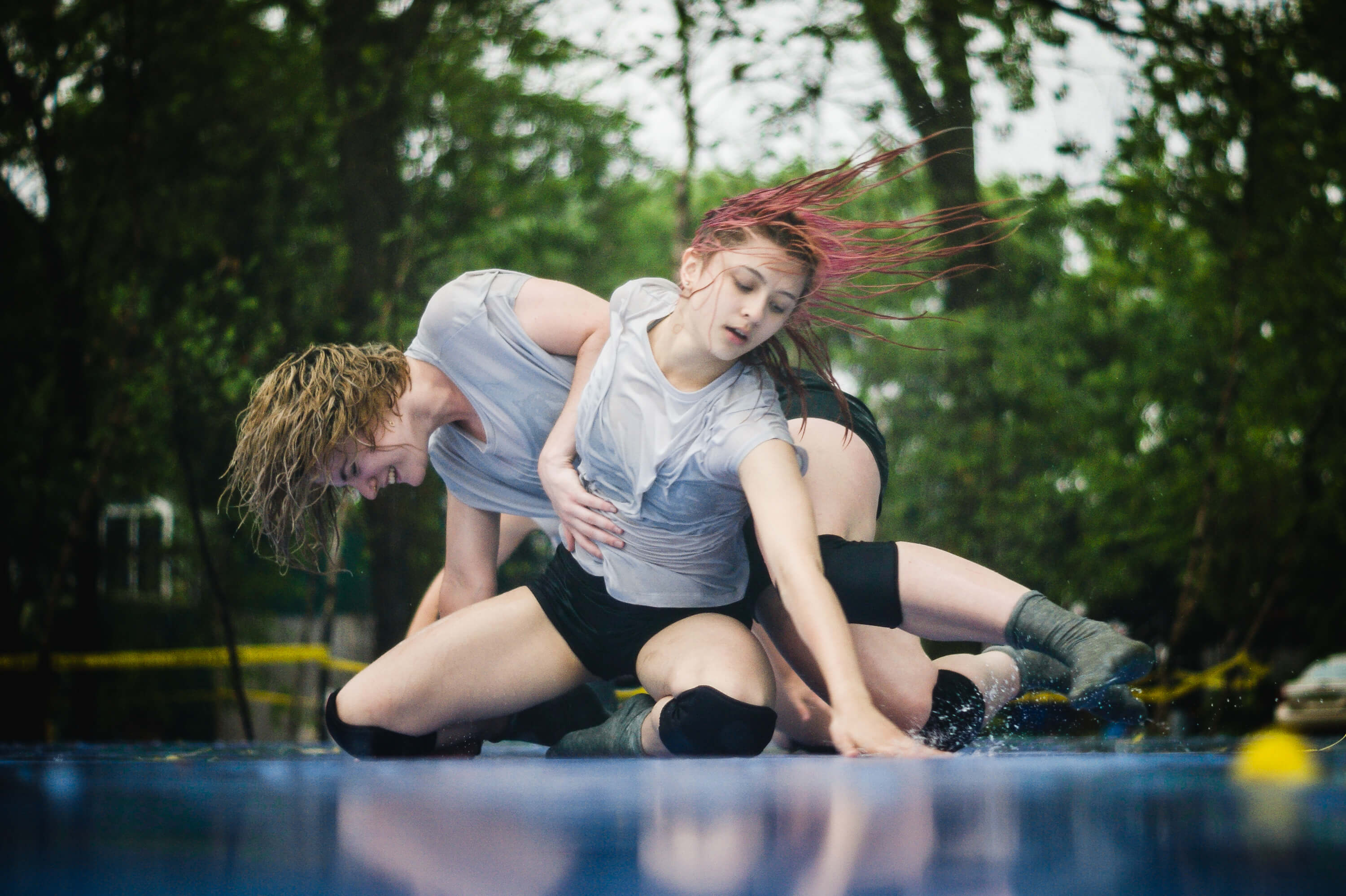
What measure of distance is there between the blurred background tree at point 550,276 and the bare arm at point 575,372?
0.32 m

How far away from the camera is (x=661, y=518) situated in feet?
3.77

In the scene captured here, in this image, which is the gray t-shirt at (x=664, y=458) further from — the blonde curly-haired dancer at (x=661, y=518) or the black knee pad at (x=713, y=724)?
the black knee pad at (x=713, y=724)

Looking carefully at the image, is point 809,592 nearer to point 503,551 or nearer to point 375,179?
point 503,551

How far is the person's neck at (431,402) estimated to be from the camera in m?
1.30

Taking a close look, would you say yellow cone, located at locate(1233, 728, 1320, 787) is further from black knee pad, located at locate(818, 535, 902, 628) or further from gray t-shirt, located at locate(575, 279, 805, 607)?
gray t-shirt, located at locate(575, 279, 805, 607)

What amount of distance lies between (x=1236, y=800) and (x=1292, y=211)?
2.98 metres

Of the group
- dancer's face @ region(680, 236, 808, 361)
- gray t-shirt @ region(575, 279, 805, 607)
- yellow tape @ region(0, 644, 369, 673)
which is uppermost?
dancer's face @ region(680, 236, 808, 361)

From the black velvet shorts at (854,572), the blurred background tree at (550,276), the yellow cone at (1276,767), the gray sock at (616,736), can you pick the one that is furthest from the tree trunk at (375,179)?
the yellow cone at (1276,767)

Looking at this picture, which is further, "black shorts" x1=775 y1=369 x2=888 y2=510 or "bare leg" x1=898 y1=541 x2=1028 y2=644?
"black shorts" x1=775 y1=369 x2=888 y2=510

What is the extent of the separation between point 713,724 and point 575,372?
426 mm

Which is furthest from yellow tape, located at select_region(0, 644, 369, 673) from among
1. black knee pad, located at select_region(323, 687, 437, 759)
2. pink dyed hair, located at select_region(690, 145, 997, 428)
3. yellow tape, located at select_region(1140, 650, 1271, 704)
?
yellow tape, located at select_region(1140, 650, 1271, 704)

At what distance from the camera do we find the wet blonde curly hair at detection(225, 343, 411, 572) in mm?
1223

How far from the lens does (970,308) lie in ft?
6.43

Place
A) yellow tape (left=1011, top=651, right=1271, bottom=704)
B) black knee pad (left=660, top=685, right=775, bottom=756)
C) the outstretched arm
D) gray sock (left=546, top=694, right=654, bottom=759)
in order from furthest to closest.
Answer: yellow tape (left=1011, top=651, right=1271, bottom=704) → gray sock (left=546, top=694, right=654, bottom=759) → black knee pad (left=660, top=685, right=775, bottom=756) → the outstretched arm
